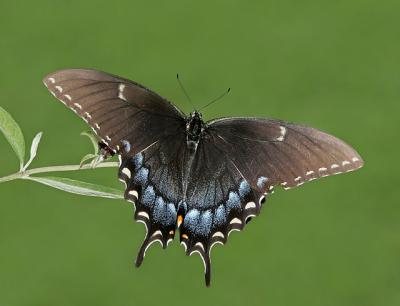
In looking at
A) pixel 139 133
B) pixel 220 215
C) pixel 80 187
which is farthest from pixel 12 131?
pixel 220 215

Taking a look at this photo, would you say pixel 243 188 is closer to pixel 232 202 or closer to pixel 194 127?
pixel 232 202

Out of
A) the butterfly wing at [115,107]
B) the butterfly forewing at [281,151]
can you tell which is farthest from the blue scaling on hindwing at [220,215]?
the butterfly wing at [115,107]

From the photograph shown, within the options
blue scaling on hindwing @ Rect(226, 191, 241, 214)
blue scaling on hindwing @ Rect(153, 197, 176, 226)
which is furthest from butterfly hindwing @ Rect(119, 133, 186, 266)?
blue scaling on hindwing @ Rect(226, 191, 241, 214)

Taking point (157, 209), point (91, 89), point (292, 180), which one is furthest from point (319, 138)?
point (91, 89)

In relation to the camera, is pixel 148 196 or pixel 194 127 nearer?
pixel 148 196

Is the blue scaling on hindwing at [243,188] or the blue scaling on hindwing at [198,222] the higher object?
the blue scaling on hindwing at [243,188]

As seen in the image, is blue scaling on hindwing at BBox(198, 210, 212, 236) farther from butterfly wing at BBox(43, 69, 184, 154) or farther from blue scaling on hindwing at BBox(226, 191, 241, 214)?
butterfly wing at BBox(43, 69, 184, 154)

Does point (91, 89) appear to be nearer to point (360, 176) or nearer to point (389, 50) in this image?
point (360, 176)

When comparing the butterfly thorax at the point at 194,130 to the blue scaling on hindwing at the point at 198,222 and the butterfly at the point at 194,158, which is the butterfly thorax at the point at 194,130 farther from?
the blue scaling on hindwing at the point at 198,222
